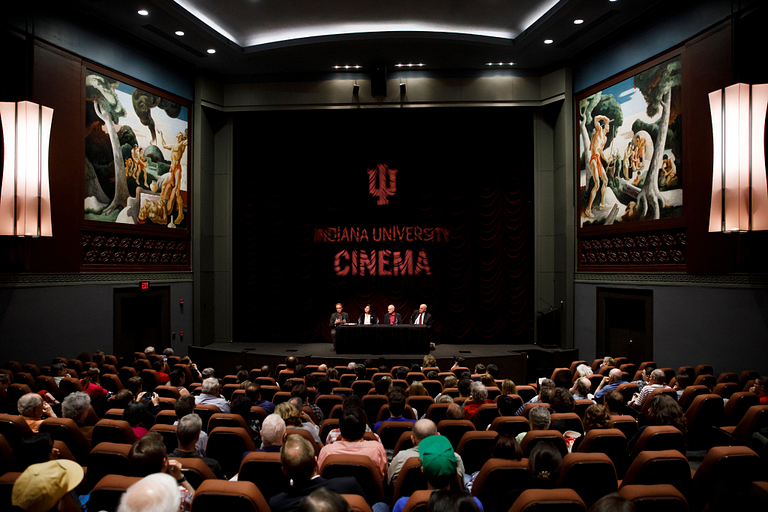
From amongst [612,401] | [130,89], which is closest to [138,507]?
[612,401]

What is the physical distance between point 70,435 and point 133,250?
26.4 feet

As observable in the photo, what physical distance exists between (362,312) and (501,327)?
401 cm

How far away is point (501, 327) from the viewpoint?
1311 cm

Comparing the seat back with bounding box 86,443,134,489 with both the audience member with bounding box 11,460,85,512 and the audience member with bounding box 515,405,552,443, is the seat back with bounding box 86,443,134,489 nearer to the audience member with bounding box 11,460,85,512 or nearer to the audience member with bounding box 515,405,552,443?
the audience member with bounding box 11,460,85,512

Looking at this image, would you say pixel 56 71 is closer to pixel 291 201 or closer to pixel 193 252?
pixel 193 252

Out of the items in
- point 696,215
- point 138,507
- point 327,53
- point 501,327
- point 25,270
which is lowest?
point 501,327

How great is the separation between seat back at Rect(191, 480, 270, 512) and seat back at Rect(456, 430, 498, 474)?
5.51 feet

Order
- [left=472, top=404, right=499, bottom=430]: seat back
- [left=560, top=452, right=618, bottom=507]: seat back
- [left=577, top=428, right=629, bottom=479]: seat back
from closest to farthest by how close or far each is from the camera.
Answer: [left=560, top=452, right=618, bottom=507]: seat back < [left=577, top=428, right=629, bottom=479]: seat back < [left=472, top=404, right=499, bottom=430]: seat back

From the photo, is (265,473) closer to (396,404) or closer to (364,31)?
(396,404)

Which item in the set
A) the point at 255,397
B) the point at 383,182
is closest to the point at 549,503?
the point at 255,397

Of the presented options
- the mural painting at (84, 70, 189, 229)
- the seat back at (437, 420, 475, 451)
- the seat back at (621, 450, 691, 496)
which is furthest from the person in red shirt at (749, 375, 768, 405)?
the mural painting at (84, 70, 189, 229)

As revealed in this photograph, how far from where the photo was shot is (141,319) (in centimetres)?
1096

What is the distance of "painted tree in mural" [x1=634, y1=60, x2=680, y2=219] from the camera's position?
30.0 ft

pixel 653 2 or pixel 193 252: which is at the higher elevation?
pixel 653 2
